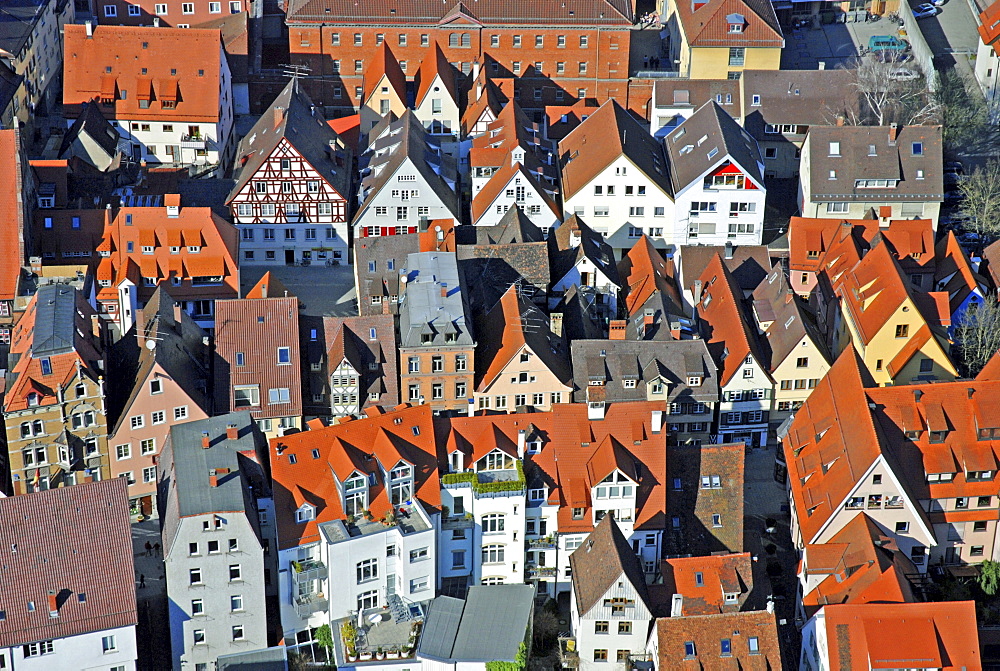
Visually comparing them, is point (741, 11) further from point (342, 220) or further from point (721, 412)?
point (721, 412)

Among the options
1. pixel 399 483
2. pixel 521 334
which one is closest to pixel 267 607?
pixel 399 483

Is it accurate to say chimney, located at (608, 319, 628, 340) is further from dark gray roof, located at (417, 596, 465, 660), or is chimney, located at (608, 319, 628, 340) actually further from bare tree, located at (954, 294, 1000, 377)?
dark gray roof, located at (417, 596, 465, 660)

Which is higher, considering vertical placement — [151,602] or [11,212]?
[11,212]

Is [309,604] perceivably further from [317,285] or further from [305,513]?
[317,285]

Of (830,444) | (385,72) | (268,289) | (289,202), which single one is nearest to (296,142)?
(289,202)

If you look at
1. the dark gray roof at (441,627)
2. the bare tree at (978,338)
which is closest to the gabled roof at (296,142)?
the dark gray roof at (441,627)

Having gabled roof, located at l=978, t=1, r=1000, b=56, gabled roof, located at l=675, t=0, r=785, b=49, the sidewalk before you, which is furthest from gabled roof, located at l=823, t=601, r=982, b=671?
gabled roof, located at l=978, t=1, r=1000, b=56
